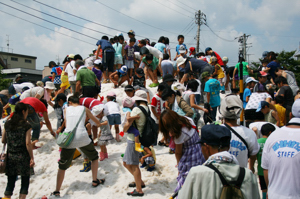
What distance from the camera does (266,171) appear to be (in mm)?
3244

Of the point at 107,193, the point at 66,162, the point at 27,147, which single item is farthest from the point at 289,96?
the point at 27,147

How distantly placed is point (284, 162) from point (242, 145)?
1.65 ft

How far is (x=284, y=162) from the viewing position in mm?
2854

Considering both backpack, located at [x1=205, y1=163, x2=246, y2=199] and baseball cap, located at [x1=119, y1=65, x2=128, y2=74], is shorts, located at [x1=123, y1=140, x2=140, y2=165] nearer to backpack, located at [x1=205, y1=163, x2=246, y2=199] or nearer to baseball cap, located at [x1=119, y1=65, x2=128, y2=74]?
backpack, located at [x1=205, y1=163, x2=246, y2=199]

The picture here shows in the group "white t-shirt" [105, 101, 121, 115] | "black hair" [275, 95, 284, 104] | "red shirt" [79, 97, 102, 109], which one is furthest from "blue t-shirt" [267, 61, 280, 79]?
"red shirt" [79, 97, 102, 109]

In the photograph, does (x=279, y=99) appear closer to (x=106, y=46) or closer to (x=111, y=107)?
(x=111, y=107)

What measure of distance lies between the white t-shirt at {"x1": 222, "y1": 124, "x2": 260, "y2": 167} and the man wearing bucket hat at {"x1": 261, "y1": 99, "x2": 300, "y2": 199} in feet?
0.72

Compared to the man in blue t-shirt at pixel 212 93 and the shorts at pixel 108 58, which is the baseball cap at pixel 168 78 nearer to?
the man in blue t-shirt at pixel 212 93

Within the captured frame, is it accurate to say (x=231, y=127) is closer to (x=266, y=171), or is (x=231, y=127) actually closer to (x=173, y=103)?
(x=266, y=171)

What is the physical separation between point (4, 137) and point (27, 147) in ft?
1.82

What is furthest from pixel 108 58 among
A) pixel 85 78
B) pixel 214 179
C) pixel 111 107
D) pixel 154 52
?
pixel 214 179

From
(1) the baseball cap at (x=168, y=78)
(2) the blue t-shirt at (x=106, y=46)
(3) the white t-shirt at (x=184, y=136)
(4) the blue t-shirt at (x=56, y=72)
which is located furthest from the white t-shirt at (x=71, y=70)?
(3) the white t-shirt at (x=184, y=136)

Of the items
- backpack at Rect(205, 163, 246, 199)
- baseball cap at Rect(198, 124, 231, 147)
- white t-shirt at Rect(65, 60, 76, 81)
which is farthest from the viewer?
white t-shirt at Rect(65, 60, 76, 81)

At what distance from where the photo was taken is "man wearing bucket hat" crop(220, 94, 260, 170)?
3191 millimetres
